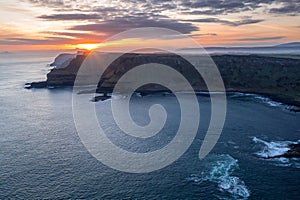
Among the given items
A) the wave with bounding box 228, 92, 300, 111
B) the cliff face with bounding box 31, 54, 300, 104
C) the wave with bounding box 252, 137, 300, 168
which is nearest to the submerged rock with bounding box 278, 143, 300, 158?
the wave with bounding box 252, 137, 300, 168

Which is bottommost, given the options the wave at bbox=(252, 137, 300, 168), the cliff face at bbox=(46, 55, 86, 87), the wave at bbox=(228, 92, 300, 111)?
the wave at bbox=(228, 92, 300, 111)

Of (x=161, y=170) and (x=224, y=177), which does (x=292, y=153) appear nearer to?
(x=224, y=177)

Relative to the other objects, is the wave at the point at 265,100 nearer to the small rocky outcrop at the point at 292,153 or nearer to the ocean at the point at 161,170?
the ocean at the point at 161,170

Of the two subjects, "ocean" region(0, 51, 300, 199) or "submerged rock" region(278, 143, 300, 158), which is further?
"submerged rock" region(278, 143, 300, 158)

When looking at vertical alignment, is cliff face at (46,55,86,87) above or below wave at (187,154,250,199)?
above

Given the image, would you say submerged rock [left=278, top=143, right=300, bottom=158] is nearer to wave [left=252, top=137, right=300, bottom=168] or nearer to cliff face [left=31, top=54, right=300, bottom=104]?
wave [left=252, top=137, right=300, bottom=168]

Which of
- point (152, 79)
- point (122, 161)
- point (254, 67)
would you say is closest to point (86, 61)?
point (152, 79)

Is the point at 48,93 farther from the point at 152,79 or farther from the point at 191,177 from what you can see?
the point at 191,177
